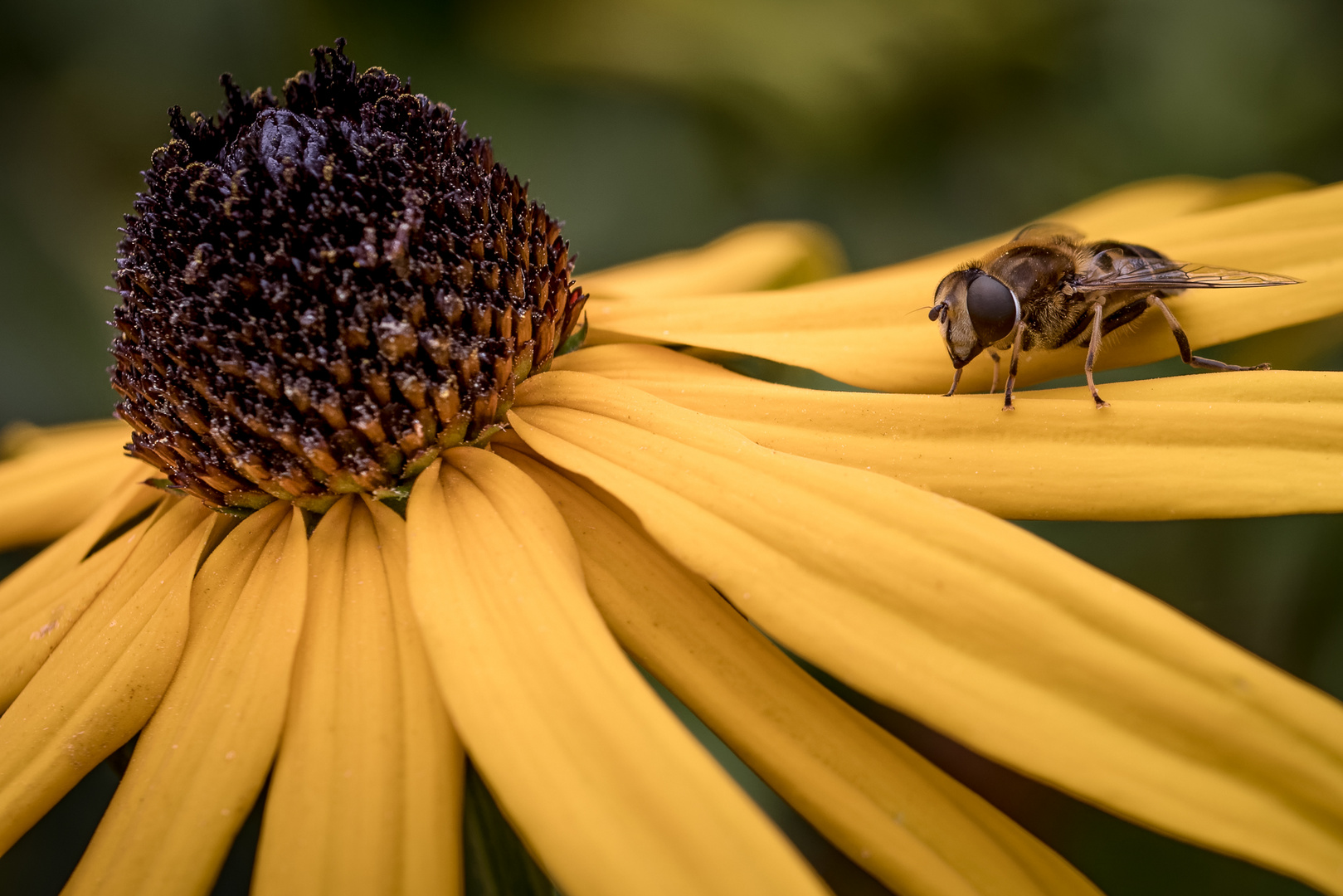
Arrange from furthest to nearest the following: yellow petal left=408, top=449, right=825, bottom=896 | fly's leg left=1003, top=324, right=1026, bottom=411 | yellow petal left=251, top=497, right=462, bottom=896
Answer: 1. fly's leg left=1003, top=324, right=1026, bottom=411
2. yellow petal left=251, top=497, right=462, bottom=896
3. yellow petal left=408, top=449, right=825, bottom=896

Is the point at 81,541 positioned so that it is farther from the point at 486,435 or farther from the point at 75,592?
the point at 486,435

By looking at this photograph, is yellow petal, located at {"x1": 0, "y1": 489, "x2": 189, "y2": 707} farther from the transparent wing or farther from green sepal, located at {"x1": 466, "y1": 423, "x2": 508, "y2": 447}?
the transparent wing

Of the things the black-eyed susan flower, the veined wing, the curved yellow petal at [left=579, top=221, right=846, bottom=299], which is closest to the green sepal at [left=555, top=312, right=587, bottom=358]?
the black-eyed susan flower

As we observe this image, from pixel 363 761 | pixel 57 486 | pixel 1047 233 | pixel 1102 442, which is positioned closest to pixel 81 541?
pixel 57 486

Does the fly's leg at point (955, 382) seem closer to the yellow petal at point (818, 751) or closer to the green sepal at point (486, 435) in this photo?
the yellow petal at point (818, 751)

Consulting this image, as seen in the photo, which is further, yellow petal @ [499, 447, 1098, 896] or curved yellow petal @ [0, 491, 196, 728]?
curved yellow petal @ [0, 491, 196, 728]

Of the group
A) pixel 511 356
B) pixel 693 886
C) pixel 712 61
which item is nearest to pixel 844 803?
pixel 693 886

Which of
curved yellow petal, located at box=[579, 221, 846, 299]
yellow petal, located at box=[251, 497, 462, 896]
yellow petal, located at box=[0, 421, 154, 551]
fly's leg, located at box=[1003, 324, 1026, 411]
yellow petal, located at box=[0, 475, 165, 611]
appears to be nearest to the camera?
yellow petal, located at box=[251, 497, 462, 896]

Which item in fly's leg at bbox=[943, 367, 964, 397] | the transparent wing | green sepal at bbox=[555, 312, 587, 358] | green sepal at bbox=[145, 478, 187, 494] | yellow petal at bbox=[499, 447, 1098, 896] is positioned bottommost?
yellow petal at bbox=[499, 447, 1098, 896]
